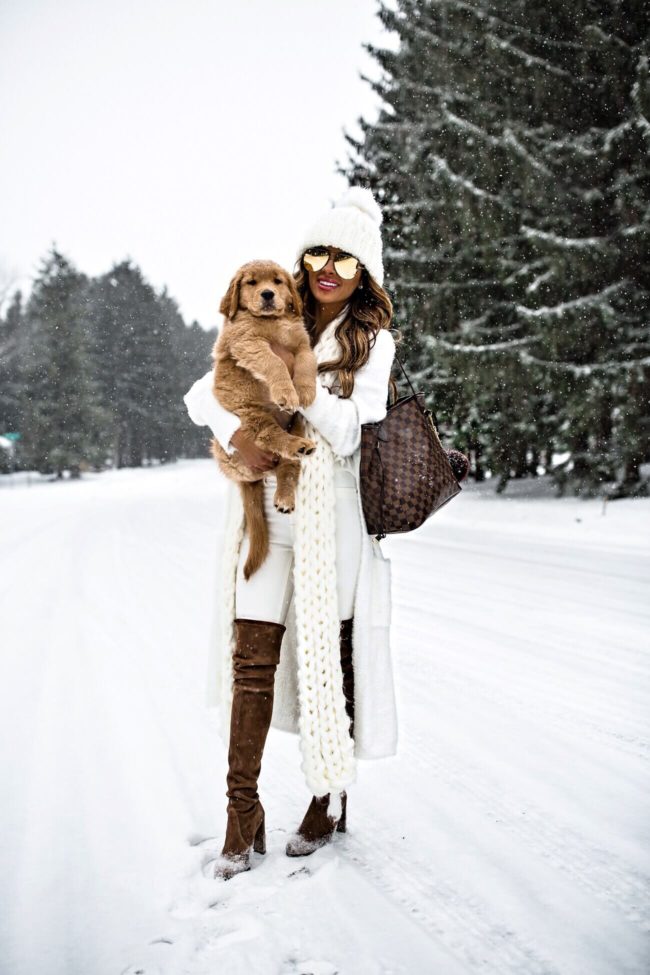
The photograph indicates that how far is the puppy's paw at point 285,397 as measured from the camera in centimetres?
186

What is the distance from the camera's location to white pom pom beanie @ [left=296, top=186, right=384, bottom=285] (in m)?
2.17

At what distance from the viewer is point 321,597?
2004 mm

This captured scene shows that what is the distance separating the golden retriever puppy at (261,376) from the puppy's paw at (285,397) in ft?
0.05

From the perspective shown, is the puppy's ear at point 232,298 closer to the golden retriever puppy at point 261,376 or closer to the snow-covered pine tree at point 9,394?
the golden retriever puppy at point 261,376

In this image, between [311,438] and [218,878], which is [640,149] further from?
[218,878]

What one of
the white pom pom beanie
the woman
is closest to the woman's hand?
the woman

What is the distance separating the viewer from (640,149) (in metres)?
10.9

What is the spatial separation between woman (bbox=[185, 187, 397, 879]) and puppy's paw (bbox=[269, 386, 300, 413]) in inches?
2.9

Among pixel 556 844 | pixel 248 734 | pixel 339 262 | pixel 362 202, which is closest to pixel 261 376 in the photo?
pixel 339 262

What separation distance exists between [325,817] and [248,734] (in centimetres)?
41

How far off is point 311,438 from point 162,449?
51.9 m

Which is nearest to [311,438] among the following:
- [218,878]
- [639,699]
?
[218,878]

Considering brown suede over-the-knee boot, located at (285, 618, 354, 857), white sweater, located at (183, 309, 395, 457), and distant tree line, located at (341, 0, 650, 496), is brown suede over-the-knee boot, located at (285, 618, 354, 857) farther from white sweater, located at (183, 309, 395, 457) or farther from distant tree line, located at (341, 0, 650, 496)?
distant tree line, located at (341, 0, 650, 496)

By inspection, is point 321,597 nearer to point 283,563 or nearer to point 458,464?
point 283,563
